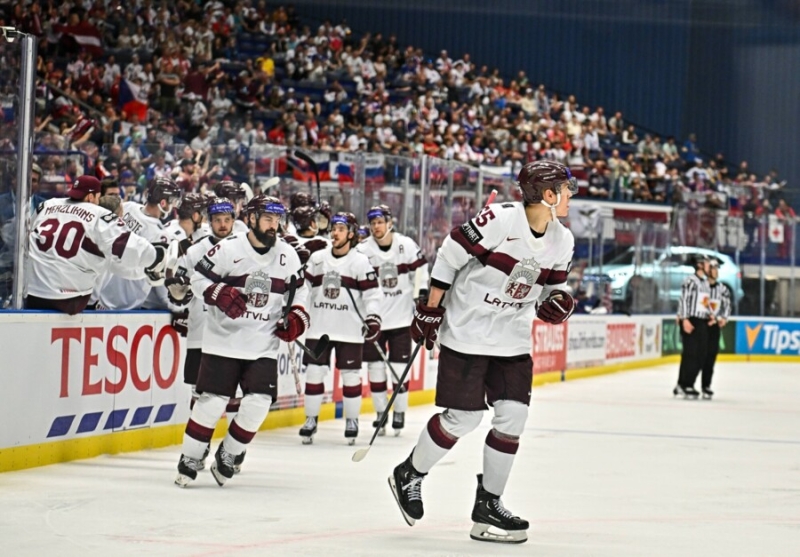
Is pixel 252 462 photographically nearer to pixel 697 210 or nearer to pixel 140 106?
pixel 140 106

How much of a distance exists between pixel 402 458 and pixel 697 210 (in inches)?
583

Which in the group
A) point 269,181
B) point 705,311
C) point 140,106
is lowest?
point 705,311

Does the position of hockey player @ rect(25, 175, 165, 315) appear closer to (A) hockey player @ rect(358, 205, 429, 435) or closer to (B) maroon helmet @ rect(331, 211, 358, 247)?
(B) maroon helmet @ rect(331, 211, 358, 247)

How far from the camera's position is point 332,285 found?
10.3 meters

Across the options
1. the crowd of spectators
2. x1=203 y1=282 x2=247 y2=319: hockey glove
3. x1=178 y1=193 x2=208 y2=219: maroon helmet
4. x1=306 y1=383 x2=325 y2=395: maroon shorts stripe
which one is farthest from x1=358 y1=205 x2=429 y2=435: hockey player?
x1=203 y1=282 x2=247 y2=319: hockey glove

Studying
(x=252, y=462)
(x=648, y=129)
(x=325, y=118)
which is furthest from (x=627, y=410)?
(x=648, y=129)

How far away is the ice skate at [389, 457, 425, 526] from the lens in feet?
19.4

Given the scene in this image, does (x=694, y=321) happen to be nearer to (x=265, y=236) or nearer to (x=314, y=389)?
(x=314, y=389)

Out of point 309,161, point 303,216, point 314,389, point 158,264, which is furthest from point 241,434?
point 309,161

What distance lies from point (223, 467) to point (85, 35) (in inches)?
548

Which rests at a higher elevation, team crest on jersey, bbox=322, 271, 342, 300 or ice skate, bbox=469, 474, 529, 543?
team crest on jersey, bbox=322, 271, 342, 300

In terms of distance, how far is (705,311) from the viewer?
15.6 m

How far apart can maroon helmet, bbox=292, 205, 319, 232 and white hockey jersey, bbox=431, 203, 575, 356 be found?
15.4ft

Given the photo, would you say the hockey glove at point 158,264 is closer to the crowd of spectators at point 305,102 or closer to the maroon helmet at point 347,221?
the maroon helmet at point 347,221
